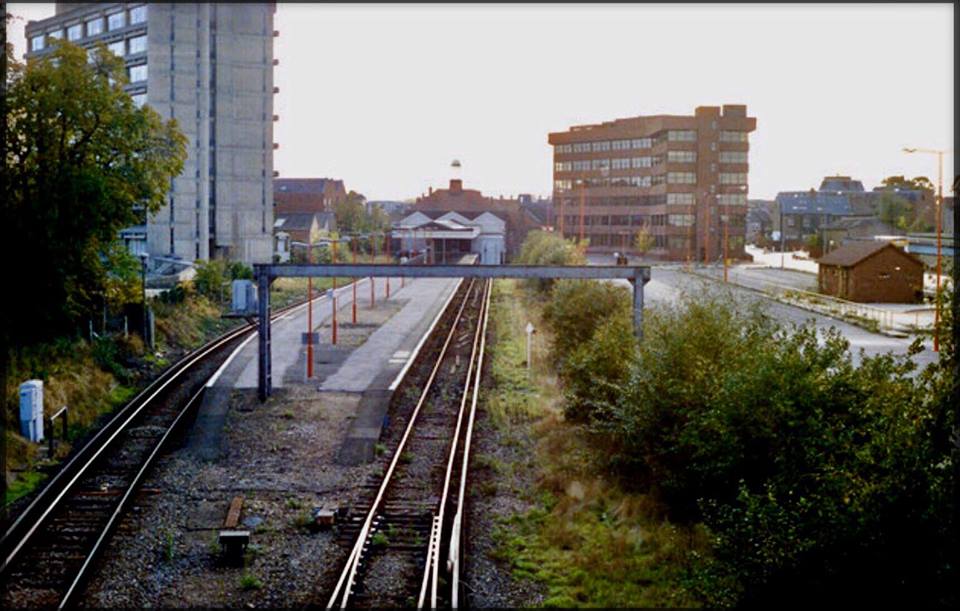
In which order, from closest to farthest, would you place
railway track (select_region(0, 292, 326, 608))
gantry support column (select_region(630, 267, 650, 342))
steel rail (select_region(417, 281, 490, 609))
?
steel rail (select_region(417, 281, 490, 609)) < railway track (select_region(0, 292, 326, 608)) < gantry support column (select_region(630, 267, 650, 342))

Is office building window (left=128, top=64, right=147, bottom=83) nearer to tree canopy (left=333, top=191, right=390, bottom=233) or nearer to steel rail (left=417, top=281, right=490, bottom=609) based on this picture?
tree canopy (left=333, top=191, right=390, bottom=233)

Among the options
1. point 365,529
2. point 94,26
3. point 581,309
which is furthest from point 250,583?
point 94,26

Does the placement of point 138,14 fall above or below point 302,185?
above

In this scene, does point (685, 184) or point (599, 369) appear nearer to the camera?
point (599, 369)

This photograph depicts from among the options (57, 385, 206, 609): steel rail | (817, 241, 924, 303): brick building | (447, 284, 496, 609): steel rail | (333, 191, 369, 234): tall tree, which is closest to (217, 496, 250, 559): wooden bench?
(57, 385, 206, 609): steel rail

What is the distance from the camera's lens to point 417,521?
511 inches

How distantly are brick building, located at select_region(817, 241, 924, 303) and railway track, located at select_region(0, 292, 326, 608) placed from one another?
28.6 meters

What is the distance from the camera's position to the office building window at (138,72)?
57.2 meters

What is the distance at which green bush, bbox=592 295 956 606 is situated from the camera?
25.4 feet

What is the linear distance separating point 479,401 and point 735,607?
43.0ft

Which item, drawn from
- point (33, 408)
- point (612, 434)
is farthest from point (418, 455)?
point (33, 408)

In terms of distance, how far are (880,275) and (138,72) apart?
144 ft

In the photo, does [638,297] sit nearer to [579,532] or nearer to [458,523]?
[579,532]

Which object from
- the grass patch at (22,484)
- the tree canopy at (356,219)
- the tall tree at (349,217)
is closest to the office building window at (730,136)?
the tree canopy at (356,219)
